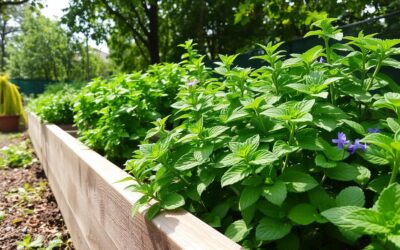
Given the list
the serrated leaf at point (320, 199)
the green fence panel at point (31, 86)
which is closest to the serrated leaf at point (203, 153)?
the serrated leaf at point (320, 199)

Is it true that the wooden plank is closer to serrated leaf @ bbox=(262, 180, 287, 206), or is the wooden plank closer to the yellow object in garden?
serrated leaf @ bbox=(262, 180, 287, 206)

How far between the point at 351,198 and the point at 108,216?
3.82 ft

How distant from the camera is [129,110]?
92.8 inches

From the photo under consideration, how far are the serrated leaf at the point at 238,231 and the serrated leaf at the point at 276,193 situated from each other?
150mm

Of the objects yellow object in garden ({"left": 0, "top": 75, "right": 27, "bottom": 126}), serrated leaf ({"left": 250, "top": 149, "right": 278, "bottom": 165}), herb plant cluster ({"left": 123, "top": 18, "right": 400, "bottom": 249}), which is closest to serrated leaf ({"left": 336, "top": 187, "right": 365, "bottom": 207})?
herb plant cluster ({"left": 123, "top": 18, "right": 400, "bottom": 249})

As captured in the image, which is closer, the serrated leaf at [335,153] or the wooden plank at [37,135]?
the serrated leaf at [335,153]

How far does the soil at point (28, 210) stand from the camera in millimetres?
3231

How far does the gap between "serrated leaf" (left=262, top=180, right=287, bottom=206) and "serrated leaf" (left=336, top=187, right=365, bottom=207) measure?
0.49 ft

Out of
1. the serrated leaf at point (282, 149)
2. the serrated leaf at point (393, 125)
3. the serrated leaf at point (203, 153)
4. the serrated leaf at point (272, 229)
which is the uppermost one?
the serrated leaf at point (393, 125)

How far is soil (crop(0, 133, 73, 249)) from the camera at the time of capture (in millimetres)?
3231

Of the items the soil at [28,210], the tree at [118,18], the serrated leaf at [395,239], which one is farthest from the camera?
the tree at [118,18]

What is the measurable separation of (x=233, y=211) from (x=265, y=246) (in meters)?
0.25

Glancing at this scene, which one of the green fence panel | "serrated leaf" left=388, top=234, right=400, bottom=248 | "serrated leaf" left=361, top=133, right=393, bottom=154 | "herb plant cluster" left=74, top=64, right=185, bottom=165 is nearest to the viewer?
"serrated leaf" left=388, top=234, right=400, bottom=248

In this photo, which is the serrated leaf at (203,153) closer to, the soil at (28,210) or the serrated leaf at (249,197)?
the serrated leaf at (249,197)
